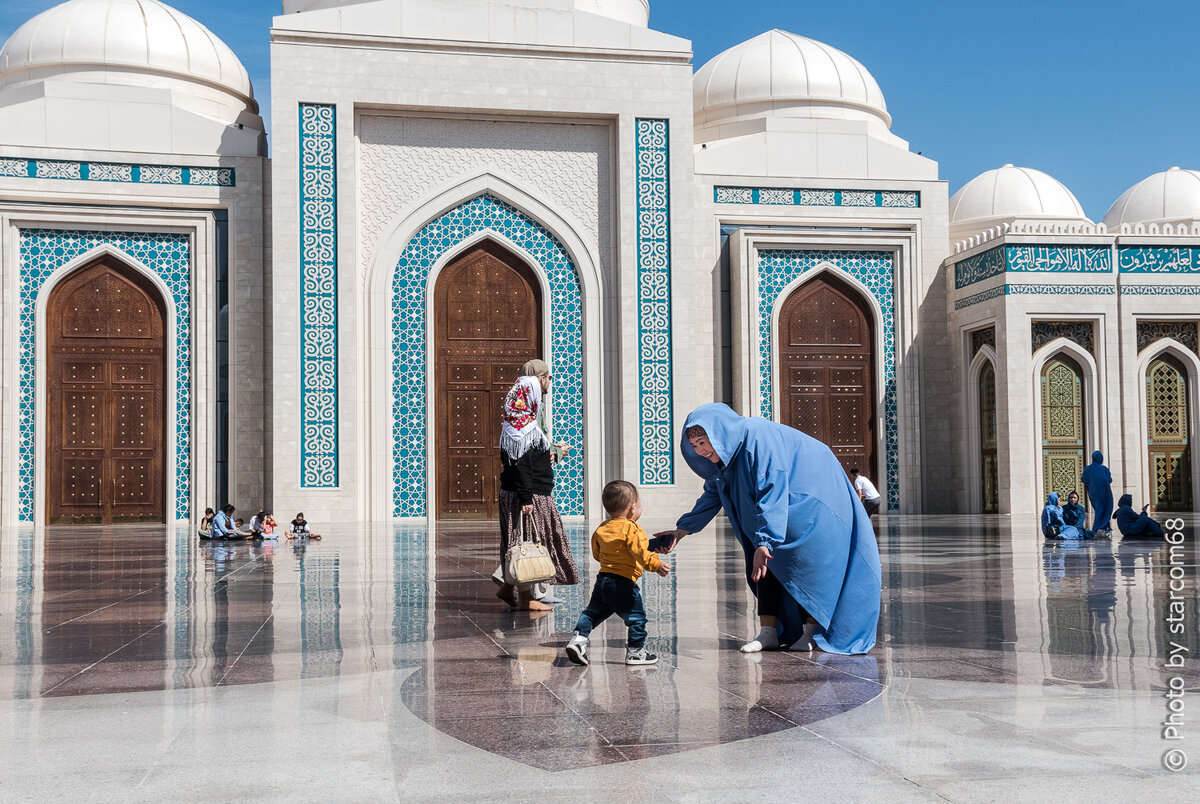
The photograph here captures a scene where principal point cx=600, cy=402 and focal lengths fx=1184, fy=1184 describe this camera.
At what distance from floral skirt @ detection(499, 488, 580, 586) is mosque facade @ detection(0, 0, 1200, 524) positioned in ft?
26.7

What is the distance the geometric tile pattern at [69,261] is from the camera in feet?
41.1

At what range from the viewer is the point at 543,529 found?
4.55 metres

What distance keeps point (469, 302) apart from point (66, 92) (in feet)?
16.7

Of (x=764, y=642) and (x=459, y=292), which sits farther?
(x=459, y=292)

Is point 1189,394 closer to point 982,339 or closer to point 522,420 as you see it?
point 982,339

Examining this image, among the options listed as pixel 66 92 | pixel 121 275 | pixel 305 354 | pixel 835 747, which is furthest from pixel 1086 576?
→ pixel 66 92

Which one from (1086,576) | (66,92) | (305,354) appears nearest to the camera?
(1086,576)

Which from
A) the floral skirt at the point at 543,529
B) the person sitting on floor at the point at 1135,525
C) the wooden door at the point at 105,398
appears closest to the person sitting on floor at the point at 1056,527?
the person sitting on floor at the point at 1135,525

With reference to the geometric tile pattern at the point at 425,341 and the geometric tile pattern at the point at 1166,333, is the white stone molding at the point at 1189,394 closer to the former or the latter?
the geometric tile pattern at the point at 1166,333

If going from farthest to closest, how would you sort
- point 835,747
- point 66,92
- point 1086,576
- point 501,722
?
1. point 66,92
2. point 1086,576
3. point 501,722
4. point 835,747

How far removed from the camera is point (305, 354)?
40.7 feet

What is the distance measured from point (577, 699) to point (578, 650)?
44 cm

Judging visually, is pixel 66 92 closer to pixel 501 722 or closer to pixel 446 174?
pixel 446 174

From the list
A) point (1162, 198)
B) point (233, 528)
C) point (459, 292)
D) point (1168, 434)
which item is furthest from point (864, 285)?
point (1162, 198)
